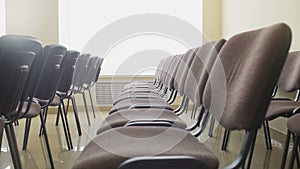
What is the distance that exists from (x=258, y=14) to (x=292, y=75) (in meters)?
1.61

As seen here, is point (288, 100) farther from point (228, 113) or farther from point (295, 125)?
point (228, 113)

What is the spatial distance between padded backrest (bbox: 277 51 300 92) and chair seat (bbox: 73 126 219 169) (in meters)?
1.53

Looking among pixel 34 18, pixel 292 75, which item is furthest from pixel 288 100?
pixel 34 18

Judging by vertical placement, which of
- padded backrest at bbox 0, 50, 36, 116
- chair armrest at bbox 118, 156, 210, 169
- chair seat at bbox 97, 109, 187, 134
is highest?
padded backrest at bbox 0, 50, 36, 116

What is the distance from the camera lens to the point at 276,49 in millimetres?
954

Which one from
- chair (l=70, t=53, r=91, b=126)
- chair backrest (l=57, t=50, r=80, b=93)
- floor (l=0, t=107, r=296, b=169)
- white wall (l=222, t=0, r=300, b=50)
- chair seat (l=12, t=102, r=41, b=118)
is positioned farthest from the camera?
chair (l=70, t=53, r=91, b=126)

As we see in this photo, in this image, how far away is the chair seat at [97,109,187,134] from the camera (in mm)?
1771

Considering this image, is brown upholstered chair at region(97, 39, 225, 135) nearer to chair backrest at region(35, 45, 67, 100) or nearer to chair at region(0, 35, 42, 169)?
chair at region(0, 35, 42, 169)

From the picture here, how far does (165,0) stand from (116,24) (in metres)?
0.94

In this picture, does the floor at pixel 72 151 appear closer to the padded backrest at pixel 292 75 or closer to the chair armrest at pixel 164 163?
the padded backrest at pixel 292 75

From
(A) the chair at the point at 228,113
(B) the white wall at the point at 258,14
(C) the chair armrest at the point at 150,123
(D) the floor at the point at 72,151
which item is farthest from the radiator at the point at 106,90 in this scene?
(A) the chair at the point at 228,113

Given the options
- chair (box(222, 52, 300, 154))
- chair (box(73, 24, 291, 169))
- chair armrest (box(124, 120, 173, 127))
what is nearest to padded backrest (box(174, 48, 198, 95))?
chair (box(222, 52, 300, 154))

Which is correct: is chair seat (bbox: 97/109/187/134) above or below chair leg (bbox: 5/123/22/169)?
above

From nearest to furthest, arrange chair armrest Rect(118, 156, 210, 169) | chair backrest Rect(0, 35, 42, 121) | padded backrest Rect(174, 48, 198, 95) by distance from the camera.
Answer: chair armrest Rect(118, 156, 210, 169), chair backrest Rect(0, 35, 42, 121), padded backrest Rect(174, 48, 198, 95)
